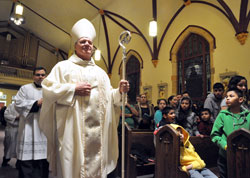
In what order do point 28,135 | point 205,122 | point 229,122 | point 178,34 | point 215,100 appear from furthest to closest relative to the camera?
1. point 178,34
2. point 215,100
3. point 205,122
4. point 28,135
5. point 229,122

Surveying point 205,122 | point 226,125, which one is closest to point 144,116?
point 205,122

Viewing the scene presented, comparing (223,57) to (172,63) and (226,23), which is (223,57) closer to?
(226,23)

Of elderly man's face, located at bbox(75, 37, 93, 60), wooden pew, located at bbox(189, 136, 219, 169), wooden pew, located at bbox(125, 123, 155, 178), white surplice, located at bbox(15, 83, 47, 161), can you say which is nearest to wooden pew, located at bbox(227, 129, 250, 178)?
wooden pew, located at bbox(189, 136, 219, 169)

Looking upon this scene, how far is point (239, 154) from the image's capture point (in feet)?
7.63

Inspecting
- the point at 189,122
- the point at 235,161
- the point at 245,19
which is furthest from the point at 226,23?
the point at 235,161

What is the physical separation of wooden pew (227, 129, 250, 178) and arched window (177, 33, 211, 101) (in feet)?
15.5

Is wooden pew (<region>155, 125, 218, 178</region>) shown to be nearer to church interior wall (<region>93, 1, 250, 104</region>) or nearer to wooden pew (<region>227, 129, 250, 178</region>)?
wooden pew (<region>227, 129, 250, 178</region>)

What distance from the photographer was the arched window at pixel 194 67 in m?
7.05

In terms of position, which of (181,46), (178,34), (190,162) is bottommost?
(190,162)

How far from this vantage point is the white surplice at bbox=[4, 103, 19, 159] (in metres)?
4.19

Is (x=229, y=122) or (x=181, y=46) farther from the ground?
(x=181, y=46)

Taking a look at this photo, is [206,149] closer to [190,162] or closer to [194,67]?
[190,162]

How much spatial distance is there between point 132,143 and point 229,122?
160 cm

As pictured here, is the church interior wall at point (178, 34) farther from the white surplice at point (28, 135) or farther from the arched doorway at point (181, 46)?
the white surplice at point (28, 135)
